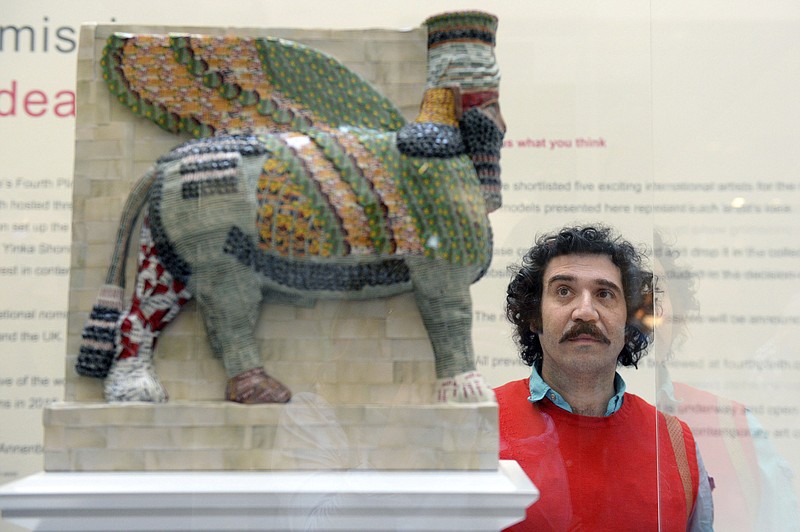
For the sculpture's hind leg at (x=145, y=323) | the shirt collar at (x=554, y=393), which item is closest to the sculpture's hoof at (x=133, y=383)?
the sculpture's hind leg at (x=145, y=323)

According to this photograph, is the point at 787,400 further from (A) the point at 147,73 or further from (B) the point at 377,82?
(A) the point at 147,73

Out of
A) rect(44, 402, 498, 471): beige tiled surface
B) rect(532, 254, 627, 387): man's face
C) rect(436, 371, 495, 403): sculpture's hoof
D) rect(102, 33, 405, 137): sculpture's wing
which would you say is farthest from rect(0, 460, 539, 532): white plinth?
rect(102, 33, 405, 137): sculpture's wing

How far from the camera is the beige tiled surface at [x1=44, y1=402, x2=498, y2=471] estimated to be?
1.96 metres

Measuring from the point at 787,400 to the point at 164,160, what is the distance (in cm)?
147

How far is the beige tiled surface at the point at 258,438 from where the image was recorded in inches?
77.3

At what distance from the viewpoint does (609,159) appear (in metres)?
2.16

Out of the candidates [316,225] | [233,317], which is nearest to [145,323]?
[233,317]

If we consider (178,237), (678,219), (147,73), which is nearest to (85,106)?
(147,73)

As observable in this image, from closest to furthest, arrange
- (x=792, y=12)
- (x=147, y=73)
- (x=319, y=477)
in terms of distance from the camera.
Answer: (x=319, y=477) → (x=147, y=73) → (x=792, y=12)

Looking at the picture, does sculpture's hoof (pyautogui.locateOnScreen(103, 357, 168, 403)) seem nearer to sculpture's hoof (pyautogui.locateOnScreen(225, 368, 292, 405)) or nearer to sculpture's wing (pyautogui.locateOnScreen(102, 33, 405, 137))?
sculpture's hoof (pyautogui.locateOnScreen(225, 368, 292, 405))

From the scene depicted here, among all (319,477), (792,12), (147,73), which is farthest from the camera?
(792,12)

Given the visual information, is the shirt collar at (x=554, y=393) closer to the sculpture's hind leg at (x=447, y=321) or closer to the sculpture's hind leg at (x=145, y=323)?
the sculpture's hind leg at (x=447, y=321)

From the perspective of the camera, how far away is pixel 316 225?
201cm

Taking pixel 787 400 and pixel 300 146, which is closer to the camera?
pixel 300 146
